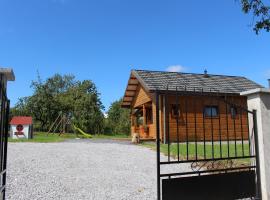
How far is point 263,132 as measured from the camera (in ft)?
17.0


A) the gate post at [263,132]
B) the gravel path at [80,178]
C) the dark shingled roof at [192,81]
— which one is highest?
the dark shingled roof at [192,81]

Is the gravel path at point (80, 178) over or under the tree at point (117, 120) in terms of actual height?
under

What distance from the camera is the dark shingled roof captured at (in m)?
18.0

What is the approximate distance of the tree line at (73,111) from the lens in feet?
109

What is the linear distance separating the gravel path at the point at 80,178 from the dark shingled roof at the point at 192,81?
7928mm

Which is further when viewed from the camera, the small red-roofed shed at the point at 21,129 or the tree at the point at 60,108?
the tree at the point at 60,108

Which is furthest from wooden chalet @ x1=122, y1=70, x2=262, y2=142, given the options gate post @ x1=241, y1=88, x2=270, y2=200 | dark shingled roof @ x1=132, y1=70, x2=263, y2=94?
gate post @ x1=241, y1=88, x2=270, y2=200

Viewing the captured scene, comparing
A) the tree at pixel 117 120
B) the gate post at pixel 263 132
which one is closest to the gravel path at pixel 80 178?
the gate post at pixel 263 132

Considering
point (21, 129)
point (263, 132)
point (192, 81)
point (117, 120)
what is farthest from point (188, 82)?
point (117, 120)

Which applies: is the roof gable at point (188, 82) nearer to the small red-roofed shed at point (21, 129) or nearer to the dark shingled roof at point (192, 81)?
the dark shingled roof at point (192, 81)

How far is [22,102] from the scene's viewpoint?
35.5 m

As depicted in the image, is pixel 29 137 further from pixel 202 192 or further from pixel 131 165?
pixel 202 192

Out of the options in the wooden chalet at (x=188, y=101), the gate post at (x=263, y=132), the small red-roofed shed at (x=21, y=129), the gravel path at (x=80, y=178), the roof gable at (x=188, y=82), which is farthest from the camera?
the small red-roofed shed at (x=21, y=129)

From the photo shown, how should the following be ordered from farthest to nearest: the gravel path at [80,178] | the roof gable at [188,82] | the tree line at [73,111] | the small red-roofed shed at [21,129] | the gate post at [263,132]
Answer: the tree line at [73,111] → the small red-roofed shed at [21,129] → the roof gable at [188,82] → the gravel path at [80,178] → the gate post at [263,132]
